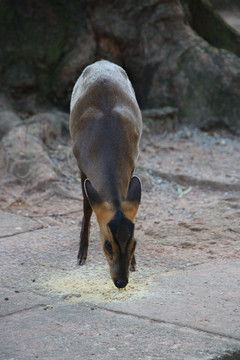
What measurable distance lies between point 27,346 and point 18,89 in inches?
251

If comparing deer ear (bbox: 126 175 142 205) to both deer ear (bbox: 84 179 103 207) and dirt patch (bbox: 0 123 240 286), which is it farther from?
dirt patch (bbox: 0 123 240 286)

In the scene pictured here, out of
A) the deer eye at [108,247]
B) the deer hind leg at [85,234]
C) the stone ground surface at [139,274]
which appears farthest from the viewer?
the deer hind leg at [85,234]

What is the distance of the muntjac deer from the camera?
159 inches

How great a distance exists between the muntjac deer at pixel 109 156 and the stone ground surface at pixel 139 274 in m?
0.32

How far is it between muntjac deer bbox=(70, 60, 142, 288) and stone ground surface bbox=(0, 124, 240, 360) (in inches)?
12.7

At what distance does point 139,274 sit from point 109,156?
1006 mm

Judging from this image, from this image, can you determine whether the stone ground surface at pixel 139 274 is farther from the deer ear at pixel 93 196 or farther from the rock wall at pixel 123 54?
the rock wall at pixel 123 54

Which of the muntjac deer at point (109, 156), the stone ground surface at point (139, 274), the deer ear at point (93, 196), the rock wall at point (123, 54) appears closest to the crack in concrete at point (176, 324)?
the stone ground surface at point (139, 274)

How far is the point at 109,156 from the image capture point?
459 centimetres

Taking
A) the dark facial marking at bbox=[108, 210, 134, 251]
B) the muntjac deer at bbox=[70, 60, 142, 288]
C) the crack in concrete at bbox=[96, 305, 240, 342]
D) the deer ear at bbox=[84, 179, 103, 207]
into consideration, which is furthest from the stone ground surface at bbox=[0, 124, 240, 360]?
the deer ear at bbox=[84, 179, 103, 207]

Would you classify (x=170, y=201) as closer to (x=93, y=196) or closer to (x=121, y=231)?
(x=93, y=196)

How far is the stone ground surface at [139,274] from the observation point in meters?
3.49

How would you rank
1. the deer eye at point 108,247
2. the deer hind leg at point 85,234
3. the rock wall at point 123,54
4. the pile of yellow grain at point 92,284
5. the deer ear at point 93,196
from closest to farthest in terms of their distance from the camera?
the deer eye at point 108,247, the deer ear at point 93,196, the pile of yellow grain at point 92,284, the deer hind leg at point 85,234, the rock wall at point 123,54

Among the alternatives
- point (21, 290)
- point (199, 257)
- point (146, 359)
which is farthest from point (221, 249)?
point (146, 359)
